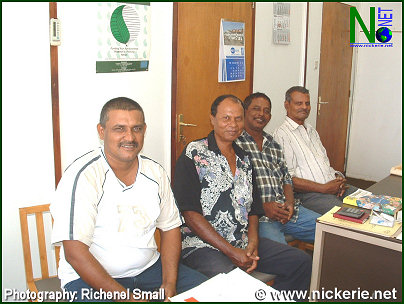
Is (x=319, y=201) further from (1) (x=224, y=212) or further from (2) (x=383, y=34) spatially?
(2) (x=383, y=34)

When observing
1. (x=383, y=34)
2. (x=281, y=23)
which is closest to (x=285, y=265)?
(x=281, y=23)

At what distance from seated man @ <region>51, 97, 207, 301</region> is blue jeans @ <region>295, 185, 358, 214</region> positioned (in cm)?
125

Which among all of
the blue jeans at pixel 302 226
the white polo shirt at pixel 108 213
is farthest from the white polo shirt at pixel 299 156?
the white polo shirt at pixel 108 213

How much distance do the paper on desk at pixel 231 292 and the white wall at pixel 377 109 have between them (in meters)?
4.52

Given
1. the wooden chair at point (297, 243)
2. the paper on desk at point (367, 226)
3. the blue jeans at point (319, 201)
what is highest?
the paper on desk at point (367, 226)

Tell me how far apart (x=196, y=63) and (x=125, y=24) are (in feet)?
2.14

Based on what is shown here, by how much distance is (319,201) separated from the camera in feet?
9.50

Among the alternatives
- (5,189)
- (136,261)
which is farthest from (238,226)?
(5,189)

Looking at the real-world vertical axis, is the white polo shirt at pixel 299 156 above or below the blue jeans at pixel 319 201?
above

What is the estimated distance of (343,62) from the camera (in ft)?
16.7

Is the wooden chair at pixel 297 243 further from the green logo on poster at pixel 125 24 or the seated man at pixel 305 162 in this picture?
the green logo on poster at pixel 125 24

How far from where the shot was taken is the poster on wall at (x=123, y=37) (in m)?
2.36

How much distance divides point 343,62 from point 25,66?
4024 mm

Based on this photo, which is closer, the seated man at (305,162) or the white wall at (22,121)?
the white wall at (22,121)
